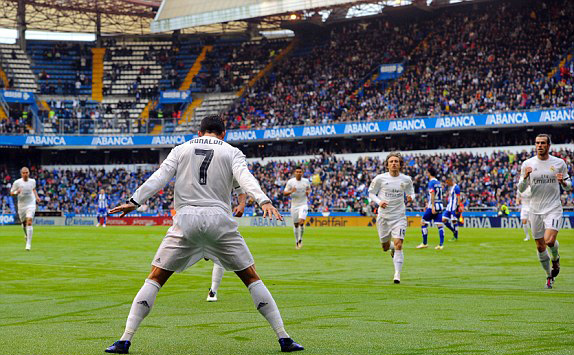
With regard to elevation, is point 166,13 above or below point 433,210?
above

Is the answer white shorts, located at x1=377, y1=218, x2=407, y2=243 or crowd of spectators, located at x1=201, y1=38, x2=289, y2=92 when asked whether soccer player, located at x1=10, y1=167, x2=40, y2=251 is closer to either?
white shorts, located at x1=377, y1=218, x2=407, y2=243

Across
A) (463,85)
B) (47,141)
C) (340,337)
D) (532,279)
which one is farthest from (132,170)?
(340,337)

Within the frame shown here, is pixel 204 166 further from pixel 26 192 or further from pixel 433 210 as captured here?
pixel 433 210

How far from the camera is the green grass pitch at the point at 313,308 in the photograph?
8141 millimetres

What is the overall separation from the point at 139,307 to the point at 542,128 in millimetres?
49530

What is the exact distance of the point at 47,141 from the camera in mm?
68562

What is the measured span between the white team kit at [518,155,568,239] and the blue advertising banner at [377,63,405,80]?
1945 inches

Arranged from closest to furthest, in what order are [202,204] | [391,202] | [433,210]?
1. [202,204]
2. [391,202]
3. [433,210]

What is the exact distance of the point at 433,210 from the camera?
27.1m

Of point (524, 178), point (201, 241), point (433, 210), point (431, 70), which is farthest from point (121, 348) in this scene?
point (431, 70)

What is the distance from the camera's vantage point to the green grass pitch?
26.7 ft

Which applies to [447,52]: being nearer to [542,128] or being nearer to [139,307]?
Answer: [542,128]

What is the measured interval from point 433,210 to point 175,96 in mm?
49305

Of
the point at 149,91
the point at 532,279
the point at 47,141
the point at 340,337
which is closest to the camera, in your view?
the point at 340,337
